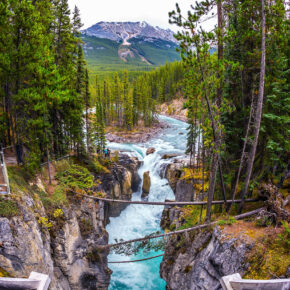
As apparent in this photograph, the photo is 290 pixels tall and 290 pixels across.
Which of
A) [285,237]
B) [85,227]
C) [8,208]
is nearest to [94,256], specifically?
[85,227]

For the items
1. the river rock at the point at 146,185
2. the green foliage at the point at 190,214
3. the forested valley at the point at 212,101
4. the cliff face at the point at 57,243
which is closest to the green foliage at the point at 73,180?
the forested valley at the point at 212,101

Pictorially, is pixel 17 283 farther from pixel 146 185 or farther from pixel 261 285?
pixel 146 185

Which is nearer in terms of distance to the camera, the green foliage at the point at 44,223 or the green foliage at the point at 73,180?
the green foliage at the point at 44,223

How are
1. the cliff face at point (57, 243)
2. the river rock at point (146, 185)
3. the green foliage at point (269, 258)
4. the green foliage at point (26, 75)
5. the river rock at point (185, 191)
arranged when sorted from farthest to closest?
the river rock at point (146, 185)
the river rock at point (185, 191)
the green foliage at point (26, 75)
the cliff face at point (57, 243)
the green foliage at point (269, 258)

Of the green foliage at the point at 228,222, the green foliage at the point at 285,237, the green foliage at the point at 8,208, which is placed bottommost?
the green foliage at the point at 228,222

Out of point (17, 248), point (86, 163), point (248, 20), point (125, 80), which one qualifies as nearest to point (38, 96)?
point (17, 248)

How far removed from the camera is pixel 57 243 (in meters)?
11.4

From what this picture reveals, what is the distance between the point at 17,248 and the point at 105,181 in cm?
1374

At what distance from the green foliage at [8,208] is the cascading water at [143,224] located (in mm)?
11517

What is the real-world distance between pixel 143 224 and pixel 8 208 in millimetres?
→ 17803

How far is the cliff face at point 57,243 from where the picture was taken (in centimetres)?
812

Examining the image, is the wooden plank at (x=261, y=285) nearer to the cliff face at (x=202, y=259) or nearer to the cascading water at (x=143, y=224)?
the cliff face at (x=202, y=259)

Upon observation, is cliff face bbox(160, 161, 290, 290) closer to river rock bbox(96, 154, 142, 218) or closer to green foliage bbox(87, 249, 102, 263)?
green foliage bbox(87, 249, 102, 263)

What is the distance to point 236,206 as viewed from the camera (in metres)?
11.8
